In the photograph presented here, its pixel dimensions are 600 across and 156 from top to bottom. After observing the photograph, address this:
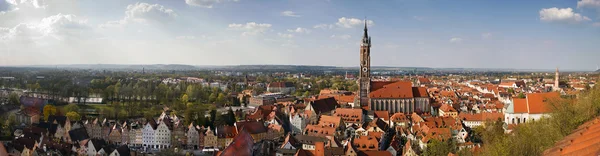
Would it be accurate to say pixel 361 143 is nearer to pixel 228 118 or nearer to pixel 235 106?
pixel 228 118

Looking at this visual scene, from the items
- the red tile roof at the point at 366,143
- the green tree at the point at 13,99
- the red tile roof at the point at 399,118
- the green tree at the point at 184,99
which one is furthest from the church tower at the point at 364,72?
the green tree at the point at 13,99

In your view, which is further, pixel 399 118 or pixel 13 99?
pixel 13 99

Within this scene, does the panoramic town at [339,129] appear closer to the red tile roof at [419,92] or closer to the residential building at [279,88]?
the red tile roof at [419,92]

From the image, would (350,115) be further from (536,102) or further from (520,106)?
(536,102)

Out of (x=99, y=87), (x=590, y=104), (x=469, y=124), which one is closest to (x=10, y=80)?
(x=99, y=87)

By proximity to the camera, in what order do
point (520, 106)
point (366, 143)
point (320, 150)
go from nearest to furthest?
point (320, 150), point (366, 143), point (520, 106)

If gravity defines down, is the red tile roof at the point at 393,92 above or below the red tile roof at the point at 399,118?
above

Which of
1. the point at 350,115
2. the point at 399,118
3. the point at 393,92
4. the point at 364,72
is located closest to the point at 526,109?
the point at 399,118

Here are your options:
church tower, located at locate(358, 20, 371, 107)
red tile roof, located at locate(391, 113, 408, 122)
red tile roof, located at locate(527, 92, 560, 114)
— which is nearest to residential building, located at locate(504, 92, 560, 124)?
red tile roof, located at locate(527, 92, 560, 114)
